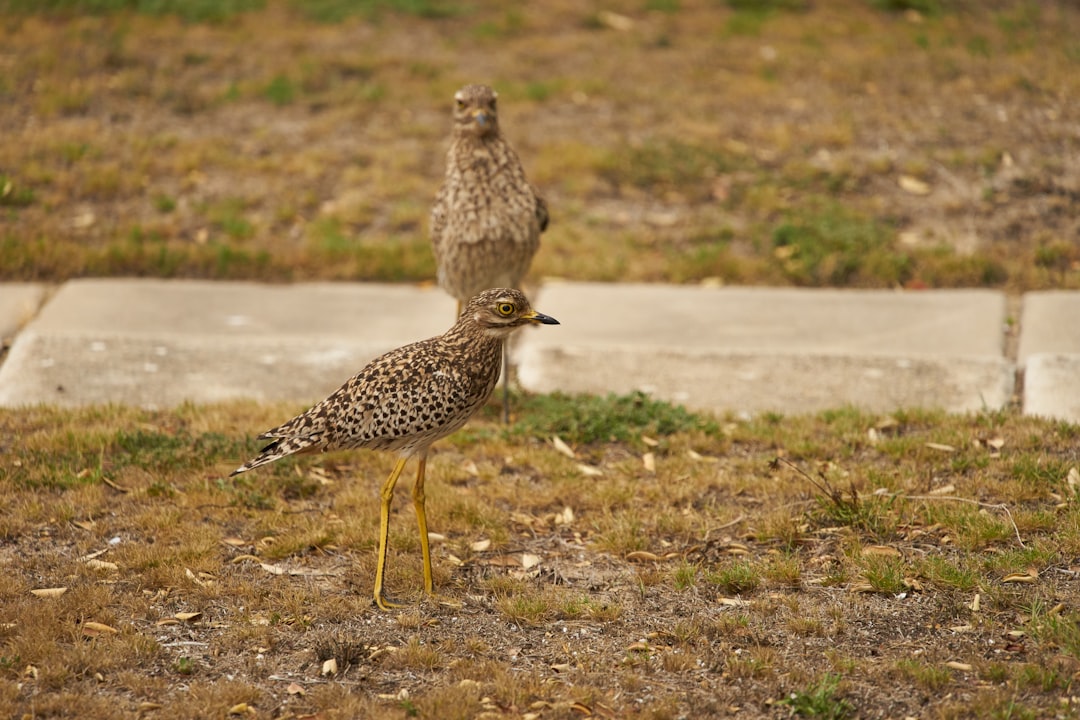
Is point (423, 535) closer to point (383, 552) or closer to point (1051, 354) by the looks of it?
point (383, 552)

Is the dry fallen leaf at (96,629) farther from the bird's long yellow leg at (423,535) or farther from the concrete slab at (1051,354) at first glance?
the concrete slab at (1051,354)

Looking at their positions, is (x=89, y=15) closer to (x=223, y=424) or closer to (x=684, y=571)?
(x=223, y=424)

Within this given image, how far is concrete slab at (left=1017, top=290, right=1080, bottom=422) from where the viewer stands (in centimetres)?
733

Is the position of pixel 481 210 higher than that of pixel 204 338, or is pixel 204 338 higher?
pixel 481 210

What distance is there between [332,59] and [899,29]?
5933 mm

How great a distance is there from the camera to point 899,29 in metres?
13.8

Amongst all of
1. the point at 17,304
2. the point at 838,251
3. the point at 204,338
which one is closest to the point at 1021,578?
the point at 838,251


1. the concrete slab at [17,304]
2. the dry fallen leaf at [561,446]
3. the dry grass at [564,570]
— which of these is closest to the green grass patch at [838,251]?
the dry grass at [564,570]

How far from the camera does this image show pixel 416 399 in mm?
5668

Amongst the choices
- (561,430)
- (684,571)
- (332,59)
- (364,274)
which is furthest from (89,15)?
(684,571)

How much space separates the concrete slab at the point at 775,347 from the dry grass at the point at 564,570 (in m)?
0.40

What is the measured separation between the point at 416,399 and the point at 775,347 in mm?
3335

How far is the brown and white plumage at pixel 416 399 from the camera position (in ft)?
18.6

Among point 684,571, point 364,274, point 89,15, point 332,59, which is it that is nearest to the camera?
point 684,571
